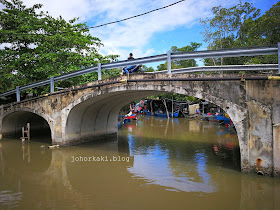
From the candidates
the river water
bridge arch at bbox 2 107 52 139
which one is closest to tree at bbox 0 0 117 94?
bridge arch at bbox 2 107 52 139

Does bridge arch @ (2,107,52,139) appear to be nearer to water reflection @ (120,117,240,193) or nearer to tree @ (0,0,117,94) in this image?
tree @ (0,0,117,94)

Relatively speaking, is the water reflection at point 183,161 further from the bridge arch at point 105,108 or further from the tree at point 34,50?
the tree at point 34,50

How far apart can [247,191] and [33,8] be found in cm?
1874

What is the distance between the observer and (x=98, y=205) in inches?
230

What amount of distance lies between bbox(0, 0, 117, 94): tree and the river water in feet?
20.6

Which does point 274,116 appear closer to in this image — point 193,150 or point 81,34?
point 193,150

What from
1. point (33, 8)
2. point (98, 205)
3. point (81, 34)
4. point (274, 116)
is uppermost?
point (33, 8)

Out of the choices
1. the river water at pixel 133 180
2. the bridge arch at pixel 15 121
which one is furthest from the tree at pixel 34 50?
the river water at pixel 133 180

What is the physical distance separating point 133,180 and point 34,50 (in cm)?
1339

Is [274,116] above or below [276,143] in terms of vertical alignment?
above

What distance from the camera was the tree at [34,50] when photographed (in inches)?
614

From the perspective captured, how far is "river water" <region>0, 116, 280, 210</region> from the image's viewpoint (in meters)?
5.95

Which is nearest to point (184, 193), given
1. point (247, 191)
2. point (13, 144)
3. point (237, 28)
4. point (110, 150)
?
point (247, 191)

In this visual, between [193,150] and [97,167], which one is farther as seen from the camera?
[193,150]
